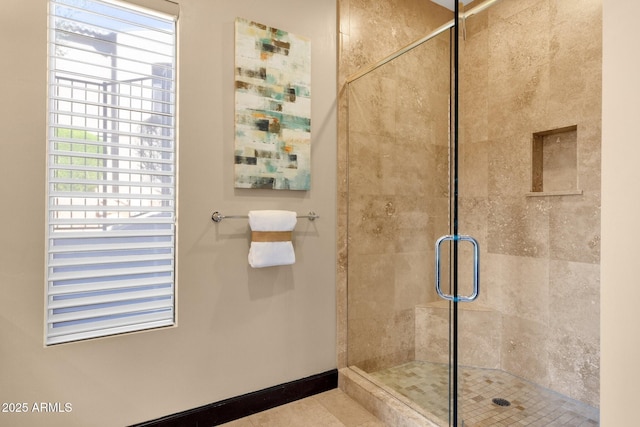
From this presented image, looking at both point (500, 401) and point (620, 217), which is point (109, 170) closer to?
point (620, 217)

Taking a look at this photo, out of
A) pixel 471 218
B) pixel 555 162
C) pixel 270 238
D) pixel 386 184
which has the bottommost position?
pixel 270 238

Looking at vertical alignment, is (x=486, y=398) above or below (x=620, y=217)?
below

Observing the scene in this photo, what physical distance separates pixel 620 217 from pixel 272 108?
1.57m

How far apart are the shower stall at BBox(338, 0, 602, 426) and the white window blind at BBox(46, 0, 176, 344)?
41.0 inches

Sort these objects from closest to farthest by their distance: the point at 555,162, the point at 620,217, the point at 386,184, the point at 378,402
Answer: the point at 620,217
the point at 378,402
the point at 386,184
the point at 555,162

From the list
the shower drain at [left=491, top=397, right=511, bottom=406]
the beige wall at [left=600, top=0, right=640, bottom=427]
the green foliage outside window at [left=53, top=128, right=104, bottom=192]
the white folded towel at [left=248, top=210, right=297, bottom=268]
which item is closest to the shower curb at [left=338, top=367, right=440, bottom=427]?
the shower drain at [left=491, top=397, right=511, bottom=406]

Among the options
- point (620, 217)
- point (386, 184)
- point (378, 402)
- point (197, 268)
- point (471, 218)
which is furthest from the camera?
point (471, 218)

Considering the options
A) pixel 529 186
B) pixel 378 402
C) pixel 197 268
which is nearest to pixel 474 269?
pixel 378 402

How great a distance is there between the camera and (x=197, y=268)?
1.70 m

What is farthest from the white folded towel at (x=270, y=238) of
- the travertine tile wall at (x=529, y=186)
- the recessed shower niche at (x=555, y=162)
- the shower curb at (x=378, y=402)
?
the recessed shower niche at (x=555, y=162)

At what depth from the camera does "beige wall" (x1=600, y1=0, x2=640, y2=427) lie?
0.75 meters

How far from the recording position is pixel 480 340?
2.19 m

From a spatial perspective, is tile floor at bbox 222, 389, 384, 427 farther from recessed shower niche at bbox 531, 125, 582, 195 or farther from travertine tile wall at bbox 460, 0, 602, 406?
recessed shower niche at bbox 531, 125, 582, 195

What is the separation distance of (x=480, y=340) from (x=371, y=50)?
202 cm
